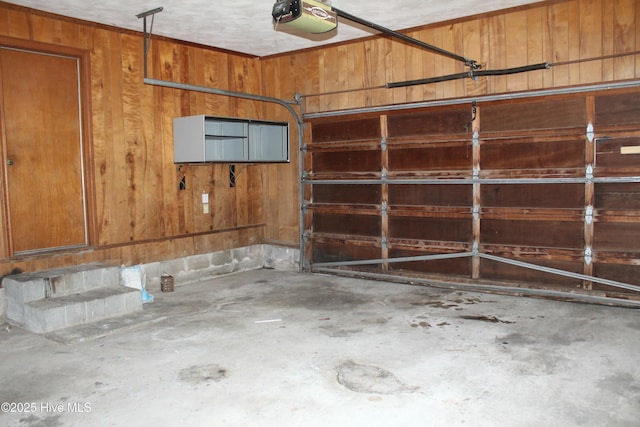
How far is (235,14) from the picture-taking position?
5.09 meters

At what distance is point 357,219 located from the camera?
6.37 m

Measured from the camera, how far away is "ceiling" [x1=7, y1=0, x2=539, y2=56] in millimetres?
4727

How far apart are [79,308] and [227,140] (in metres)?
2.58

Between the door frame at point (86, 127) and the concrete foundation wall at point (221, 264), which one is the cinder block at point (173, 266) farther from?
the door frame at point (86, 127)

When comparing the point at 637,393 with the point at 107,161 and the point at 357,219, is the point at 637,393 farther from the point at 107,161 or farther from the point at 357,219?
the point at 107,161

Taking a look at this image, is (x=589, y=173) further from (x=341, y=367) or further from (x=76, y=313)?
(x=76, y=313)

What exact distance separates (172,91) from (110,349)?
324 centimetres

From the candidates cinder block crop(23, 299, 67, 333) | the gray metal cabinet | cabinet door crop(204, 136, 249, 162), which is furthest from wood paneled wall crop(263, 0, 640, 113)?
cinder block crop(23, 299, 67, 333)

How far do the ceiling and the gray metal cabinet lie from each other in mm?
971

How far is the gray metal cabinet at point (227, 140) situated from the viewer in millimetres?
5683

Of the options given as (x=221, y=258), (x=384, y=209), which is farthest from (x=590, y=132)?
(x=221, y=258)

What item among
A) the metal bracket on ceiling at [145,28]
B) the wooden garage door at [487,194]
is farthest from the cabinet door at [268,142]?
the metal bracket on ceiling at [145,28]

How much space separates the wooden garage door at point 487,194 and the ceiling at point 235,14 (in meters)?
1.00

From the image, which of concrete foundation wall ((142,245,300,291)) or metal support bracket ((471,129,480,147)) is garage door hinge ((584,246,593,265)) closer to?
metal support bracket ((471,129,480,147))
